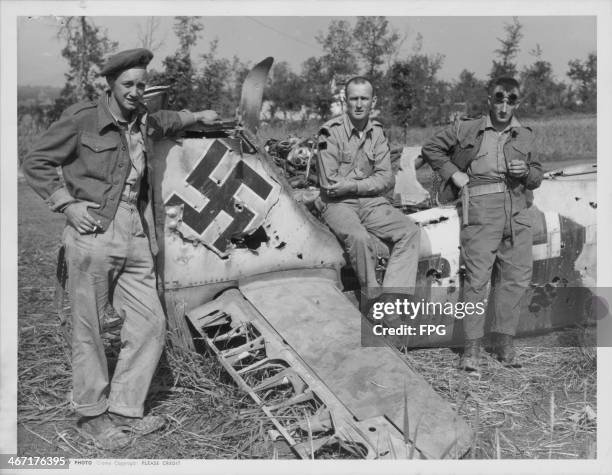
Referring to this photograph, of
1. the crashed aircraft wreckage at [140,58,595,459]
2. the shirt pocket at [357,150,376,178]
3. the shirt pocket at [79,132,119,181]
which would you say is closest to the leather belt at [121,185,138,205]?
the shirt pocket at [79,132,119,181]

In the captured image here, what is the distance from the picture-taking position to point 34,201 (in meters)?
12.8

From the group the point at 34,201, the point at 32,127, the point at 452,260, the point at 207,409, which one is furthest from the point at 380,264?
the point at 32,127

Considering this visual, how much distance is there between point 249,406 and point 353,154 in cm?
192

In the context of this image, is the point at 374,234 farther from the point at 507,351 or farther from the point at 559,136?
the point at 559,136

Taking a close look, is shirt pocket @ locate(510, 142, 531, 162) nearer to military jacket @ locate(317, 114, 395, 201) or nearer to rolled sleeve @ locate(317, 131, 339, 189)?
military jacket @ locate(317, 114, 395, 201)

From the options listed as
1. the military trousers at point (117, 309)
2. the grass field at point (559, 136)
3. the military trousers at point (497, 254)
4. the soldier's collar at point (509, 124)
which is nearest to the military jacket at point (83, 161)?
the military trousers at point (117, 309)

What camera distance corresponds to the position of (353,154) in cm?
504

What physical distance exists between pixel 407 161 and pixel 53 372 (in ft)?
11.4

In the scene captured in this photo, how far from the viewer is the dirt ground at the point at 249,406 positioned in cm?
402

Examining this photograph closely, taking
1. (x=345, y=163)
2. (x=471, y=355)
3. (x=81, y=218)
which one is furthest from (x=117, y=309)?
(x=471, y=355)

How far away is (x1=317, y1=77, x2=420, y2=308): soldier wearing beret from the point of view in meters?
4.78

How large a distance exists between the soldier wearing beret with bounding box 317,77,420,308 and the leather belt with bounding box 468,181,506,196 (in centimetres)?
53
